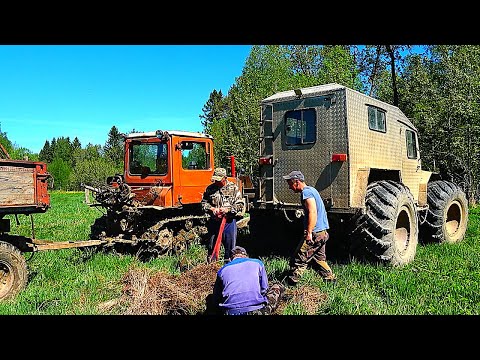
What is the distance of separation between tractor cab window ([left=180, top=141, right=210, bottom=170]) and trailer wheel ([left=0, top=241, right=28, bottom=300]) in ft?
12.6

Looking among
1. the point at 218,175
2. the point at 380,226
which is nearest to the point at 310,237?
the point at 380,226

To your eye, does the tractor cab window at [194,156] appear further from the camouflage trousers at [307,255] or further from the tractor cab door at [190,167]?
the camouflage trousers at [307,255]

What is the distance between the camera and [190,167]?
29.5 feet

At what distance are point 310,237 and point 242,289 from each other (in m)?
1.83

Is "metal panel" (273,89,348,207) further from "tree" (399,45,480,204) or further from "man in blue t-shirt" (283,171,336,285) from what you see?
"tree" (399,45,480,204)

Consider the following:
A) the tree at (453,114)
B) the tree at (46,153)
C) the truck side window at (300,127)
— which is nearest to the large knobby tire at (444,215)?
the truck side window at (300,127)

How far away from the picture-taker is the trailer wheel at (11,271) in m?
5.54

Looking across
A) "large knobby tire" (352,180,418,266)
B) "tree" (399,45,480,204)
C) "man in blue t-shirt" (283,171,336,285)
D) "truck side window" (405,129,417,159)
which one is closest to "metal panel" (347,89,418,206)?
"truck side window" (405,129,417,159)

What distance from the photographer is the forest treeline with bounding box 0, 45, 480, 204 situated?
19.2 m

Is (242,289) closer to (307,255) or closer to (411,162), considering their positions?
(307,255)
